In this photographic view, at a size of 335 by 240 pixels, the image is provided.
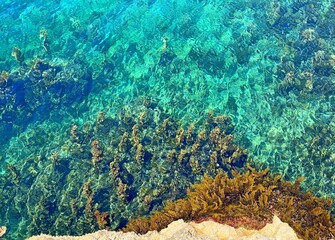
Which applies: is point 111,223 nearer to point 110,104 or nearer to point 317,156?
point 110,104

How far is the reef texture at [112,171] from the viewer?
15148 millimetres

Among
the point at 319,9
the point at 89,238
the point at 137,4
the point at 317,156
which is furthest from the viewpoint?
the point at 137,4

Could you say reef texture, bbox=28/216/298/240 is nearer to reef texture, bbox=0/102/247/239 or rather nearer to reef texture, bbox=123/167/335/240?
reef texture, bbox=123/167/335/240

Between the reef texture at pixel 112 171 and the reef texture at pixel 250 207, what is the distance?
166 centimetres

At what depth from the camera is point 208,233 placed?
38.2 ft

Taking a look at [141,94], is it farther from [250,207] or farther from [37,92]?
[250,207]

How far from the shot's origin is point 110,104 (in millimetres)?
19516

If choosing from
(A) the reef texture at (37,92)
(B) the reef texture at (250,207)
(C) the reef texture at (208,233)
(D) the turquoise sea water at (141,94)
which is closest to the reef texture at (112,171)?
(D) the turquoise sea water at (141,94)

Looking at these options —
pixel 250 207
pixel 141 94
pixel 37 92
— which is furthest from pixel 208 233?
pixel 37 92

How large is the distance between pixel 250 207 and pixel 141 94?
958 cm

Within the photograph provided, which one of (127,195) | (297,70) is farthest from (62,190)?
(297,70)

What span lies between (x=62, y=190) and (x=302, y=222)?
413 inches

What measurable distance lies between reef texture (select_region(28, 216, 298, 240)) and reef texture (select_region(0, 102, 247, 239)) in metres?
2.95

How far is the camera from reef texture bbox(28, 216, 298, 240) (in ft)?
35.2
